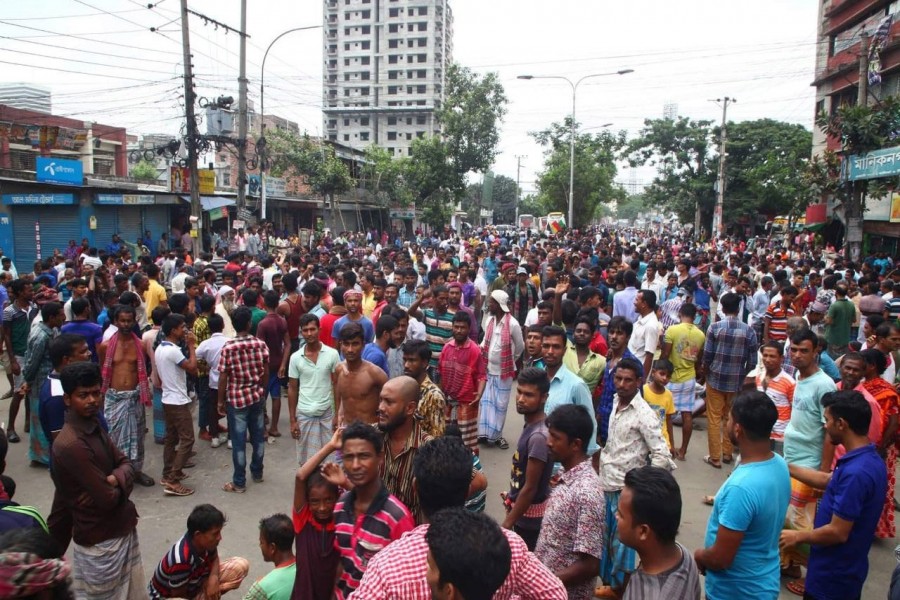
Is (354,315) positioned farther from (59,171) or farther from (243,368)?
(59,171)

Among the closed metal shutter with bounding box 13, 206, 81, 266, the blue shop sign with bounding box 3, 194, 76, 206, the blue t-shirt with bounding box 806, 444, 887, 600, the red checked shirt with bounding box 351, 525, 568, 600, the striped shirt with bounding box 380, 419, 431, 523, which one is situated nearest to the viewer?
the red checked shirt with bounding box 351, 525, 568, 600

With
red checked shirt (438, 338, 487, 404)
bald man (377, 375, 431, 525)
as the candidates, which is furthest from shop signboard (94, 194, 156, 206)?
bald man (377, 375, 431, 525)

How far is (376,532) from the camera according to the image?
8.43ft

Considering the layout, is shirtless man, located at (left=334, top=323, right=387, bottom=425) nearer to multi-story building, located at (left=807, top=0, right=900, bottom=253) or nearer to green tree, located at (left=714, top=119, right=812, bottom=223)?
multi-story building, located at (left=807, top=0, right=900, bottom=253)

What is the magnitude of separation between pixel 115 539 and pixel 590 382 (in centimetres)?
373

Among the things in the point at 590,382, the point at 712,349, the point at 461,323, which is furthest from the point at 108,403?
the point at 712,349

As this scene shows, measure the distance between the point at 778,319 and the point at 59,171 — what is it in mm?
21259

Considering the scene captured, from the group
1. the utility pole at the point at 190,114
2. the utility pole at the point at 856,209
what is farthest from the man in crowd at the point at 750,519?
the utility pole at the point at 190,114

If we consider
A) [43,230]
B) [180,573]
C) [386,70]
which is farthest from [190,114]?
[386,70]

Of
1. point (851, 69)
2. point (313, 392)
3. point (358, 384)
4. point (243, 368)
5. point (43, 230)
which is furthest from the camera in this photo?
point (851, 69)

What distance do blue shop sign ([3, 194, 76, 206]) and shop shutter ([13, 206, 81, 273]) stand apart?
15.8 inches

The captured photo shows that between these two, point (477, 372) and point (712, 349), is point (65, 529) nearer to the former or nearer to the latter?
point (477, 372)

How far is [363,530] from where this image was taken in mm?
2586

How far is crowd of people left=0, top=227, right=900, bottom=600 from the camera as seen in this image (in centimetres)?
236
